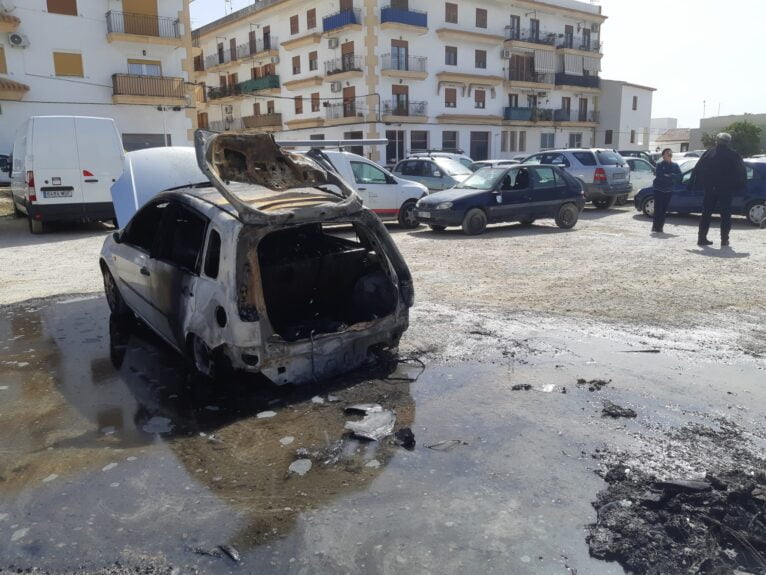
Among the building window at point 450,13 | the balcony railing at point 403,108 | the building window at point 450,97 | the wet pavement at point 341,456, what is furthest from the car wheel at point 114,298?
the building window at point 450,13

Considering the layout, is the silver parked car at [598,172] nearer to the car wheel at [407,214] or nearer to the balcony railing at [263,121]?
the car wheel at [407,214]

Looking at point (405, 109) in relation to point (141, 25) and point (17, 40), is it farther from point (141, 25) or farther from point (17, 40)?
point (17, 40)

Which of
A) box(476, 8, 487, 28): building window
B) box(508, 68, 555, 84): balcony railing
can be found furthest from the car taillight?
box(508, 68, 555, 84): balcony railing

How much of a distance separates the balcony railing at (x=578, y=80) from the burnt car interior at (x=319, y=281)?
50.6 meters

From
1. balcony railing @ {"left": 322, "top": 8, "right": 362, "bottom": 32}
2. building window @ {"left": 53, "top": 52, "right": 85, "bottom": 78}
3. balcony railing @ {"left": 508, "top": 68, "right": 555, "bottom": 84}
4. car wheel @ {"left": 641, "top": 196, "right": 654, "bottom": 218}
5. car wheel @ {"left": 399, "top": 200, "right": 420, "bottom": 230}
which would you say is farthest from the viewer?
balcony railing @ {"left": 508, "top": 68, "right": 555, "bottom": 84}

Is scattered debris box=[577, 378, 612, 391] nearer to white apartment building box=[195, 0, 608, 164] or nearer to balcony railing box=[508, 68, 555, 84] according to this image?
white apartment building box=[195, 0, 608, 164]

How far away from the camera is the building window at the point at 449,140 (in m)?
44.2

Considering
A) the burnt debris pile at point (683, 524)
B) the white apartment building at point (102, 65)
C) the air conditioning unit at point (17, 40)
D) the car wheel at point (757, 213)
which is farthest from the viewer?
the white apartment building at point (102, 65)

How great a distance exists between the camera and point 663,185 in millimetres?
12938

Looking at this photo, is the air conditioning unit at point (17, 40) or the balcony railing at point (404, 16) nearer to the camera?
the air conditioning unit at point (17, 40)

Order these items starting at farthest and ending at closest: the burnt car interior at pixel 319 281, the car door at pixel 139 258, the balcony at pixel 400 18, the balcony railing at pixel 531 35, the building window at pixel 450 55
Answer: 1. the balcony railing at pixel 531 35
2. the building window at pixel 450 55
3. the balcony at pixel 400 18
4. the car door at pixel 139 258
5. the burnt car interior at pixel 319 281

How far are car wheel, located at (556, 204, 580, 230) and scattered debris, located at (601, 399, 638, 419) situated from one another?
33.9 ft

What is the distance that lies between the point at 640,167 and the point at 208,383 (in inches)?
757

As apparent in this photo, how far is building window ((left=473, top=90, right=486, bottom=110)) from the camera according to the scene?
1802 inches
